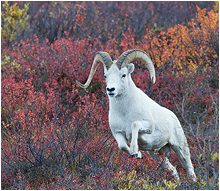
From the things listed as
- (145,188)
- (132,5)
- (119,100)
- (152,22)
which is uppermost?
(132,5)

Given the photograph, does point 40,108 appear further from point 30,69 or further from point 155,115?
point 155,115

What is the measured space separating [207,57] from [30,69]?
17.5 feet

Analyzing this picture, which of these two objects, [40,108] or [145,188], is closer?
[145,188]

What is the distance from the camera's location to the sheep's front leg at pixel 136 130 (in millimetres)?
3913

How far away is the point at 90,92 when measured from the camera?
8344mm

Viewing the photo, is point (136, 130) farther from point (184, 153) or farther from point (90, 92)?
point (90, 92)

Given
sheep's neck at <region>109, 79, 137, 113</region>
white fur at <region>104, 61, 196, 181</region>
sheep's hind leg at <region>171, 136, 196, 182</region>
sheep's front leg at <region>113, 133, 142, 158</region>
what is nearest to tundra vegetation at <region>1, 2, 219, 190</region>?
sheep's hind leg at <region>171, 136, 196, 182</region>

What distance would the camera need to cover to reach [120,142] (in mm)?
4219

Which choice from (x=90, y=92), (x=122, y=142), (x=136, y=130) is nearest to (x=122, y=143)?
(x=122, y=142)

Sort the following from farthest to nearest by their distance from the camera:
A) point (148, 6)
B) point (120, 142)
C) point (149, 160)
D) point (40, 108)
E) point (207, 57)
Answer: point (148, 6) < point (207, 57) < point (40, 108) < point (149, 160) < point (120, 142)

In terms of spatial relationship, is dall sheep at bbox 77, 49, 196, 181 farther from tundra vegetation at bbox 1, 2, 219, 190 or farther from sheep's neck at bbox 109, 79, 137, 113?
tundra vegetation at bbox 1, 2, 219, 190

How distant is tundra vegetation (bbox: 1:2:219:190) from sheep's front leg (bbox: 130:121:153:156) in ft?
1.85

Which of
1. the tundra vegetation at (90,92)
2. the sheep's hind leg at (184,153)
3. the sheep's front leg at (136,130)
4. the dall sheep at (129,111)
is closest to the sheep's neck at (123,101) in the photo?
the dall sheep at (129,111)

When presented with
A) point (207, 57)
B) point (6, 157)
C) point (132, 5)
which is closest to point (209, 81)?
point (207, 57)
